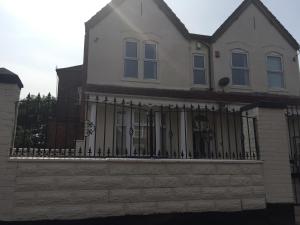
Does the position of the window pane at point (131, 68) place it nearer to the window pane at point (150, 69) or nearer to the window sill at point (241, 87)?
the window pane at point (150, 69)

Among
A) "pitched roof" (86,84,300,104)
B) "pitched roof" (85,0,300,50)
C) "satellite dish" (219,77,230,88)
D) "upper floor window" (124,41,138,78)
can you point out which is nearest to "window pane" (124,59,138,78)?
"upper floor window" (124,41,138,78)

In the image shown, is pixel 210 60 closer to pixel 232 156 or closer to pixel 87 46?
pixel 87 46

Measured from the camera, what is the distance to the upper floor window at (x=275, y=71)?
15742 mm

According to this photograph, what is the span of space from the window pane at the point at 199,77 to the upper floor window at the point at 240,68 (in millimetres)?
1525

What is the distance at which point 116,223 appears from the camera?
202 inches

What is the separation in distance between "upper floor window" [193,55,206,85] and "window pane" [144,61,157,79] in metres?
2.12

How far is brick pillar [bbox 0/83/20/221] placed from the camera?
4684 mm

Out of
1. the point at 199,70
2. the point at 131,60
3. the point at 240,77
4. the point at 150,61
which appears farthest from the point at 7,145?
the point at 240,77

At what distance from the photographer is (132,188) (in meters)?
5.33

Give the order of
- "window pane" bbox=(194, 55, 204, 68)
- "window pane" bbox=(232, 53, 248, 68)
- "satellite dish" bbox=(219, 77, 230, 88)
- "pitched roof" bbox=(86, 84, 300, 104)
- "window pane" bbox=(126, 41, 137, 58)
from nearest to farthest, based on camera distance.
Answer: "pitched roof" bbox=(86, 84, 300, 104), "window pane" bbox=(126, 41, 137, 58), "satellite dish" bbox=(219, 77, 230, 88), "window pane" bbox=(194, 55, 204, 68), "window pane" bbox=(232, 53, 248, 68)

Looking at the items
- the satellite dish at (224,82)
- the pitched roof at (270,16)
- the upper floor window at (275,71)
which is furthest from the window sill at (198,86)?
the pitched roof at (270,16)

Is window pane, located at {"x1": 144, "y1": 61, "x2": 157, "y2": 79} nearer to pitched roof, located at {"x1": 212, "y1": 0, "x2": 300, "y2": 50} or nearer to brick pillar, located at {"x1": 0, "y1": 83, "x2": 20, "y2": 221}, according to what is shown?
pitched roof, located at {"x1": 212, "y1": 0, "x2": 300, "y2": 50}

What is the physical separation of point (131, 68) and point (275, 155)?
8.82m

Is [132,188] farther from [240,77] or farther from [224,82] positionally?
[240,77]
